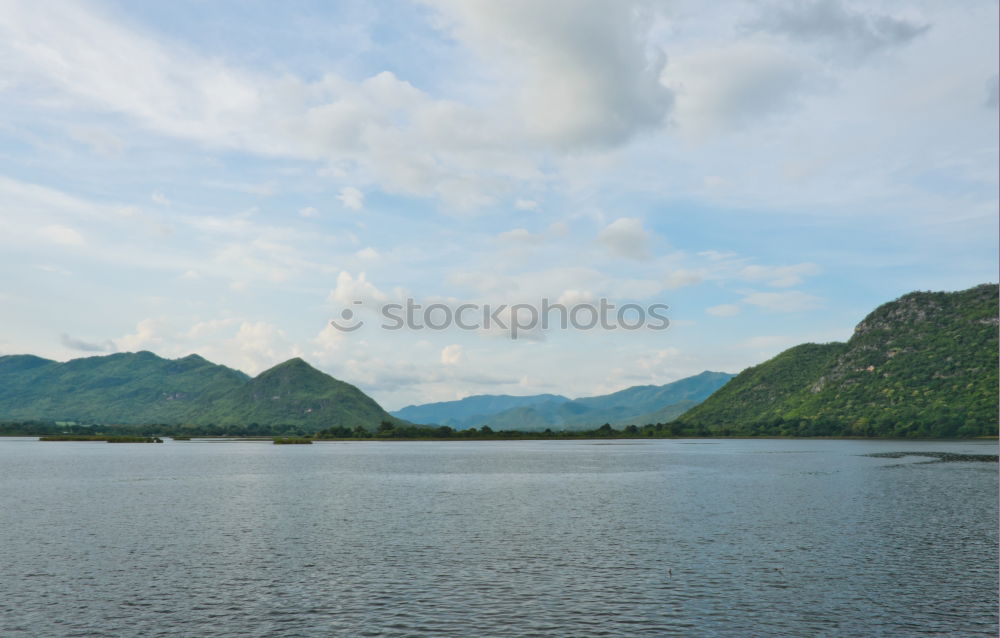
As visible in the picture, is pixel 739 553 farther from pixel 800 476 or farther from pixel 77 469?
pixel 77 469

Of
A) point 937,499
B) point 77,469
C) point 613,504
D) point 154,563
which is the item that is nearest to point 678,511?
point 613,504

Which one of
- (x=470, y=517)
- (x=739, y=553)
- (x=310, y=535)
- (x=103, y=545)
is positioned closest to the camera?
(x=739, y=553)

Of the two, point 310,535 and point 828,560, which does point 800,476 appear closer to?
point 828,560

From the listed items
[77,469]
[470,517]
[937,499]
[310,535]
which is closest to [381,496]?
[470,517]

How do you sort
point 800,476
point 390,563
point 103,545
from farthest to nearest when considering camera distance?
point 800,476 → point 103,545 → point 390,563

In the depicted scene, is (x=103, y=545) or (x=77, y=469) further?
(x=77, y=469)

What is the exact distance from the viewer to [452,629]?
3909cm

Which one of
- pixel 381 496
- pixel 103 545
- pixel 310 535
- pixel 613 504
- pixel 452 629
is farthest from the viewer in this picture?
pixel 381 496

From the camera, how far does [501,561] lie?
189 feet

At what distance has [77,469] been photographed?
16825cm

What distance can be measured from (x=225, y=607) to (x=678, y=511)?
202ft

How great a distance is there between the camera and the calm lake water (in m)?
41.2

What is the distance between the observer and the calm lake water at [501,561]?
135 feet

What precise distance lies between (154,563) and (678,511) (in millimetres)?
62242
